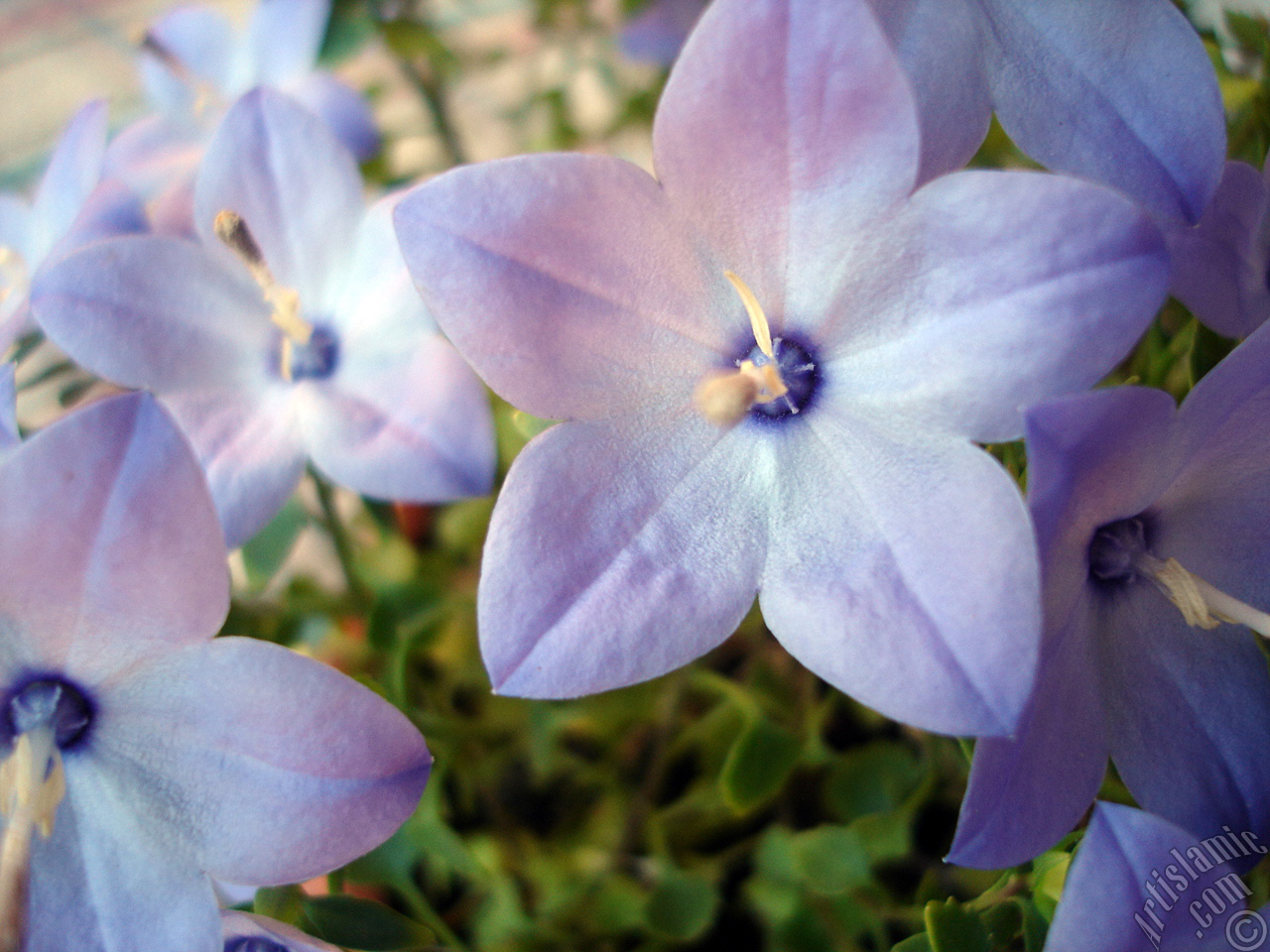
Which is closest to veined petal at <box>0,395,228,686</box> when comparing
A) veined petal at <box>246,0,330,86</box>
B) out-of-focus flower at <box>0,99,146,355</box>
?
out-of-focus flower at <box>0,99,146,355</box>

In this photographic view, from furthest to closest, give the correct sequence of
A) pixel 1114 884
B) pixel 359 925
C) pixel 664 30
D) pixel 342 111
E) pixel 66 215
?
pixel 664 30, pixel 342 111, pixel 66 215, pixel 359 925, pixel 1114 884

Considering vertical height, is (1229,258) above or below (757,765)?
above

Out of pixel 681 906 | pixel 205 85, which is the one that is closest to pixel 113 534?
pixel 681 906

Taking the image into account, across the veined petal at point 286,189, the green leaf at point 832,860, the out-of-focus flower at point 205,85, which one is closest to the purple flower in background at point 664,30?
the out-of-focus flower at point 205,85

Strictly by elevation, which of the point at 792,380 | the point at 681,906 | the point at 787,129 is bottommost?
the point at 681,906

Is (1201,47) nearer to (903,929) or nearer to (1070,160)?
(1070,160)

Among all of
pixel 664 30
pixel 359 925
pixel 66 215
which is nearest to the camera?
pixel 359 925

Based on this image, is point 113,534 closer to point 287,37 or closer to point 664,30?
point 287,37

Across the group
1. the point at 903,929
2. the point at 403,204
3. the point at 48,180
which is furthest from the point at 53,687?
the point at 903,929
